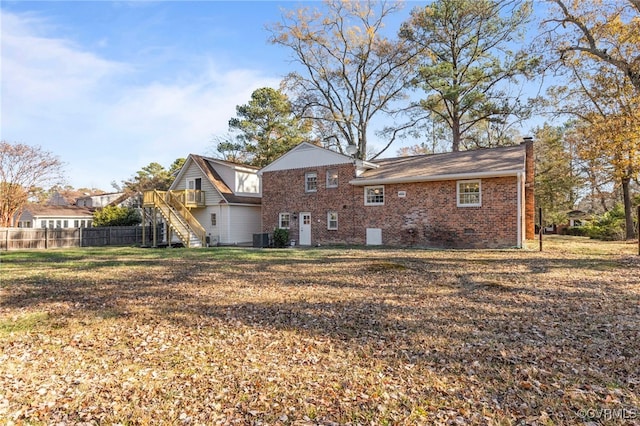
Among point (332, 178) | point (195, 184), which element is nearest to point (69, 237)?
point (195, 184)

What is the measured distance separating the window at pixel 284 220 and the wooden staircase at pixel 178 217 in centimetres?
457

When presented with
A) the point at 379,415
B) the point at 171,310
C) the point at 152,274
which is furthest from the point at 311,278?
the point at 379,415

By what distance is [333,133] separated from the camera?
3244 centimetres

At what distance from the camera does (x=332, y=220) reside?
2000cm

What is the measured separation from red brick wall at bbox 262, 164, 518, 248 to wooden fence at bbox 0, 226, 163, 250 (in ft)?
31.5

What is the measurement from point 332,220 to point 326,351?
51.3 ft

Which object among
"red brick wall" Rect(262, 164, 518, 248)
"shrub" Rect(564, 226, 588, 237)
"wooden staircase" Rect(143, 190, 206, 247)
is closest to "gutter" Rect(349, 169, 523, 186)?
"red brick wall" Rect(262, 164, 518, 248)

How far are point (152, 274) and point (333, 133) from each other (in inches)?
967

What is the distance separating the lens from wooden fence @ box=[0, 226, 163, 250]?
20734mm

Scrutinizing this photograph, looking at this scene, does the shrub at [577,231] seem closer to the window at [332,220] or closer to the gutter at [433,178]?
the gutter at [433,178]

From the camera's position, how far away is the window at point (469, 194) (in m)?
15.9

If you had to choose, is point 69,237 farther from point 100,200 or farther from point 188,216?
point 100,200

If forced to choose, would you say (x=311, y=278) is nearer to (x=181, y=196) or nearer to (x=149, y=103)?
(x=149, y=103)

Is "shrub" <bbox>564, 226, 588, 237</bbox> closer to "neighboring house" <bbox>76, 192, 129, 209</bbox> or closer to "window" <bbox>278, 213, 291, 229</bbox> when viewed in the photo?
"window" <bbox>278, 213, 291, 229</bbox>
